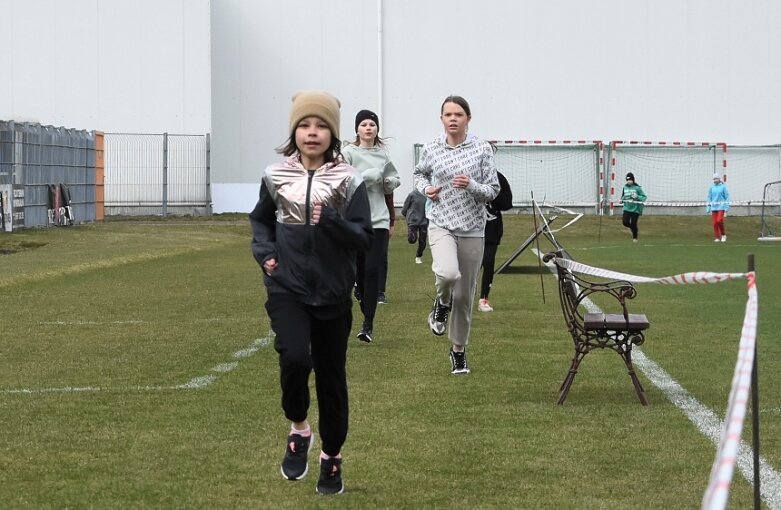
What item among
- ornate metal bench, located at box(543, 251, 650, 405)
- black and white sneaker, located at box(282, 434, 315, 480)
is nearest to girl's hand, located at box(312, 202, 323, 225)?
black and white sneaker, located at box(282, 434, 315, 480)

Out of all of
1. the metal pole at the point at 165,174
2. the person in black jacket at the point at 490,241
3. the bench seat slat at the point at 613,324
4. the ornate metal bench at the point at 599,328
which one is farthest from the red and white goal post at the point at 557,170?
the bench seat slat at the point at 613,324

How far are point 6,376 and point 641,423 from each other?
15.0 feet

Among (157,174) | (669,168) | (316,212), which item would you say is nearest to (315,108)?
(316,212)

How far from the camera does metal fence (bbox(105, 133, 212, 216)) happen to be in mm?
43781

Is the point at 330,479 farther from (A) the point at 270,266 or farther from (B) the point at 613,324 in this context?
(B) the point at 613,324

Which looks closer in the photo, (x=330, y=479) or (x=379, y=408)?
(x=330, y=479)

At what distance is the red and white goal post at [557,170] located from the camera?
153ft

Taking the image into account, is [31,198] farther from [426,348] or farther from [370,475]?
[370,475]

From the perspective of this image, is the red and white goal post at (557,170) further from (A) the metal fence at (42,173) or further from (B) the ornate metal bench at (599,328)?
(B) the ornate metal bench at (599,328)

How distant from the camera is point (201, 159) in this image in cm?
4478

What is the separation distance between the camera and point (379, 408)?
329 inches

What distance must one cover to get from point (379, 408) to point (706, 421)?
190cm

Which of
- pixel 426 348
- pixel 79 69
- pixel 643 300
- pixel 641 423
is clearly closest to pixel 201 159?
pixel 79 69

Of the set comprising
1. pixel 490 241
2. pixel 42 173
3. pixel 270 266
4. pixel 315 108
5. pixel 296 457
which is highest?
pixel 42 173
